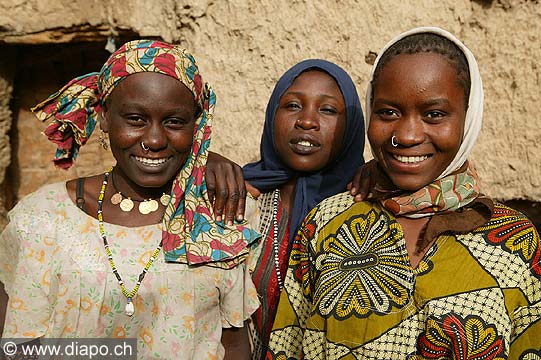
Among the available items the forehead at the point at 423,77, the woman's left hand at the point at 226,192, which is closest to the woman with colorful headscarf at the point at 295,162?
the woman's left hand at the point at 226,192

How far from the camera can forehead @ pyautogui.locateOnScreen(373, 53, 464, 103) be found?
1857mm

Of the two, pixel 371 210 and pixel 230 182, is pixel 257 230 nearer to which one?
pixel 230 182

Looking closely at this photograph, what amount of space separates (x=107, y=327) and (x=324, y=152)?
104 cm

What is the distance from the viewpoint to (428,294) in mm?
1816

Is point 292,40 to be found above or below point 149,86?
above

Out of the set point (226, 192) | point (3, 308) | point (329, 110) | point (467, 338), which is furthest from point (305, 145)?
point (3, 308)

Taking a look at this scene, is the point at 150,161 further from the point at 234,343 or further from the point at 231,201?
the point at 234,343

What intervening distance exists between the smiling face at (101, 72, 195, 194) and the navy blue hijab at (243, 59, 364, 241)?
50 centimetres

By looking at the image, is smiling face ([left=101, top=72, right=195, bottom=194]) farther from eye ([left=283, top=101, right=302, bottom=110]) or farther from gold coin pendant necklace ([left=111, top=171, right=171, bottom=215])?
eye ([left=283, top=101, right=302, bottom=110])

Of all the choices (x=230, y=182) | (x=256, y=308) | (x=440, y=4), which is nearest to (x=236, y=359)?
(x=256, y=308)

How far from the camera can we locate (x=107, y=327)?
217 centimetres

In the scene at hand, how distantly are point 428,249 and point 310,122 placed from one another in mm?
807

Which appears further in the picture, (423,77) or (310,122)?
(310,122)

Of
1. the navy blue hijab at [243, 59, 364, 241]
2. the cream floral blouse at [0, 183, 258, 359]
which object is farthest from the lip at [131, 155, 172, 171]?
the navy blue hijab at [243, 59, 364, 241]
